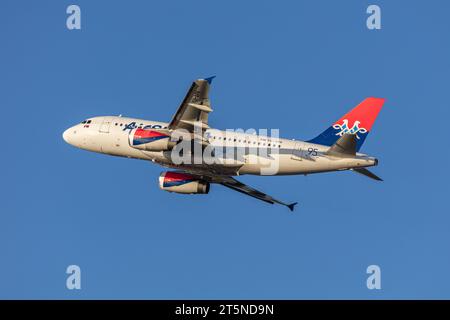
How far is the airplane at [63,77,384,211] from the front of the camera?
5041 centimetres

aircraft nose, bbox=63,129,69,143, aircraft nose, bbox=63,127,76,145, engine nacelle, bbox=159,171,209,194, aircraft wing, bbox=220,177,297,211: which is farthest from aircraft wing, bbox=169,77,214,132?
aircraft nose, bbox=63,129,69,143

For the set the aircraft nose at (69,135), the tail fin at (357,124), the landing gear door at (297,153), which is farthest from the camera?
the aircraft nose at (69,135)

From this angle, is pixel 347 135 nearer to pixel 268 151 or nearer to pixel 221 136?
pixel 268 151

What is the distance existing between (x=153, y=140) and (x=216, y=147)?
15.9ft

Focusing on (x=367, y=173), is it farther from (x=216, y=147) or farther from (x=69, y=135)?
(x=69, y=135)

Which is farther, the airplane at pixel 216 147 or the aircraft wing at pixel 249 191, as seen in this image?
the aircraft wing at pixel 249 191

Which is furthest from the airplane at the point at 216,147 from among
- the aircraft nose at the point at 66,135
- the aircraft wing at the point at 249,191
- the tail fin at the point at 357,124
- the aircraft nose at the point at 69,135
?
the aircraft nose at the point at 66,135

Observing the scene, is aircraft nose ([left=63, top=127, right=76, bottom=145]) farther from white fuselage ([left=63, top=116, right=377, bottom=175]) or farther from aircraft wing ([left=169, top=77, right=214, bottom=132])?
aircraft wing ([left=169, top=77, right=214, bottom=132])

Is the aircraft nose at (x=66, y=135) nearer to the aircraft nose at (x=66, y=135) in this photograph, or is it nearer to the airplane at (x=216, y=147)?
the aircraft nose at (x=66, y=135)

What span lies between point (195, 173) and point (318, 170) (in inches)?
379

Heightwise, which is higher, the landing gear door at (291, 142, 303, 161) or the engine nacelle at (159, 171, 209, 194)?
the landing gear door at (291, 142, 303, 161)

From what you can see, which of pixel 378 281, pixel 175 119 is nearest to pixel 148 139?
pixel 175 119

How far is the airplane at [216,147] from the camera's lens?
50.4 metres

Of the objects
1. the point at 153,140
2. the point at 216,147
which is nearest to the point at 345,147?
the point at 216,147
